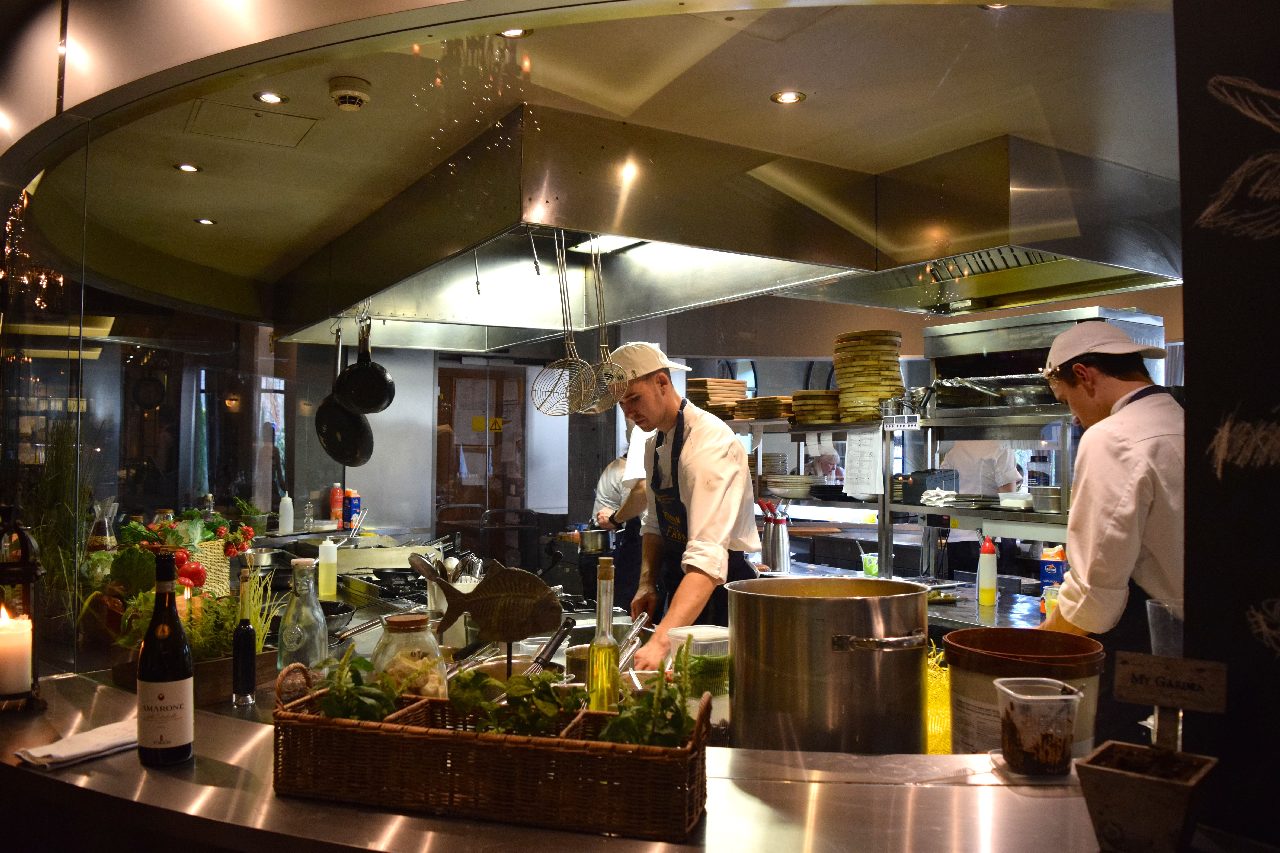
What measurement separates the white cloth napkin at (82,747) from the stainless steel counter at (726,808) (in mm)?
18

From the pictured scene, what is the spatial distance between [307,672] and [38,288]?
223 centimetres

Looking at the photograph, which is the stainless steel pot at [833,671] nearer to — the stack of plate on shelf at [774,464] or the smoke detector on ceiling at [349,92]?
the smoke detector on ceiling at [349,92]

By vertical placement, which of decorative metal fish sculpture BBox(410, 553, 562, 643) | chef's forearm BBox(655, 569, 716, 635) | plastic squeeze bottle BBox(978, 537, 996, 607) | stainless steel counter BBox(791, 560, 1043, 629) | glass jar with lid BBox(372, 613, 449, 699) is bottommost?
stainless steel counter BBox(791, 560, 1043, 629)

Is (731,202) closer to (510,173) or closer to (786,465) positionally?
(510,173)

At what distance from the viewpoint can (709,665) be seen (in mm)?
2088

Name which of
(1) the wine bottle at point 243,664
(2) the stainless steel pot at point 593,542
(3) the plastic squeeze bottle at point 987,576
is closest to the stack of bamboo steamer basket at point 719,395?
(2) the stainless steel pot at point 593,542

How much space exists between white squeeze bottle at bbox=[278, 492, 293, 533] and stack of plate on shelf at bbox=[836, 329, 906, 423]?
11.9 ft

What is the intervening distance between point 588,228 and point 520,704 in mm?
1721

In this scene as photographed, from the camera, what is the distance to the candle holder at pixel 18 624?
2012mm

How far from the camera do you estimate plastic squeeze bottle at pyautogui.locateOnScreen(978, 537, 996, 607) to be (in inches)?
171

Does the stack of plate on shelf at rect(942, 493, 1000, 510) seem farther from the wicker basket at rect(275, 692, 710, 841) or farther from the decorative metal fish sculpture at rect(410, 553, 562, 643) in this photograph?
the wicker basket at rect(275, 692, 710, 841)

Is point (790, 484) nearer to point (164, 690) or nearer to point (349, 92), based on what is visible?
point (349, 92)

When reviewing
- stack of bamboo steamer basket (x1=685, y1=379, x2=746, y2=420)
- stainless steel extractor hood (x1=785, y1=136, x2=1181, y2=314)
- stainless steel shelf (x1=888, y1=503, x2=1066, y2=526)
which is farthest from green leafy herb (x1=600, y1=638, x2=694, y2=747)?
stack of bamboo steamer basket (x1=685, y1=379, x2=746, y2=420)

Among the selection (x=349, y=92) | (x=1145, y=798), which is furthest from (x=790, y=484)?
(x=1145, y=798)
